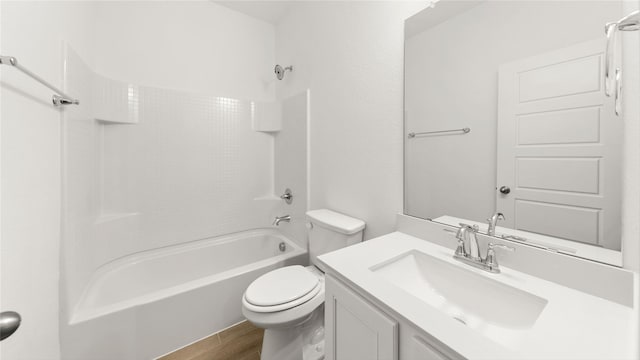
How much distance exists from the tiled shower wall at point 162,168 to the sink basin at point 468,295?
45.1 inches

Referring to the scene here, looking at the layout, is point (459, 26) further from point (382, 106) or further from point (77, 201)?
point (77, 201)

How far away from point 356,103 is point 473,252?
1.00m

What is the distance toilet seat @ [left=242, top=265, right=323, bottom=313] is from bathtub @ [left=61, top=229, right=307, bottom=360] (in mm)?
392

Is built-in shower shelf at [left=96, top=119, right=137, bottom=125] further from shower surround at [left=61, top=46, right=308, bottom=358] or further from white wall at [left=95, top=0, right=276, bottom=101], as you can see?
white wall at [left=95, top=0, right=276, bottom=101]

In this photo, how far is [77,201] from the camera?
1.29 m

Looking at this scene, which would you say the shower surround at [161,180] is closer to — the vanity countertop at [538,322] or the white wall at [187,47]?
the white wall at [187,47]

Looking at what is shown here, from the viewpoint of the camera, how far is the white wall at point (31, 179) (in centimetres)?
74

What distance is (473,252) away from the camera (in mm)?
828

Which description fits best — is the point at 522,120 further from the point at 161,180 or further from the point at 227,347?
the point at 161,180

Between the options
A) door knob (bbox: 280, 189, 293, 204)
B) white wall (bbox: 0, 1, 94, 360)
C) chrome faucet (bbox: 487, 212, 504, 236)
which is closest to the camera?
white wall (bbox: 0, 1, 94, 360)

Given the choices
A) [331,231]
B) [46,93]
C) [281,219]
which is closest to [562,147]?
[331,231]

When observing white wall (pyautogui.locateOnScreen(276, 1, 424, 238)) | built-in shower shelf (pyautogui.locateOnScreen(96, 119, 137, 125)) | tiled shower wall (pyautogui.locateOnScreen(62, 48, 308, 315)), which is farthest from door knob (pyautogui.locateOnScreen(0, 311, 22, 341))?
built-in shower shelf (pyautogui.locateOnScreen(96, 119, 137, 125))

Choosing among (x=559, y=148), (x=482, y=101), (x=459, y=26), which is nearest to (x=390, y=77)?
(x=459, y=26)

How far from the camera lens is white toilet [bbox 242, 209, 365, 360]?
1.09 meters
